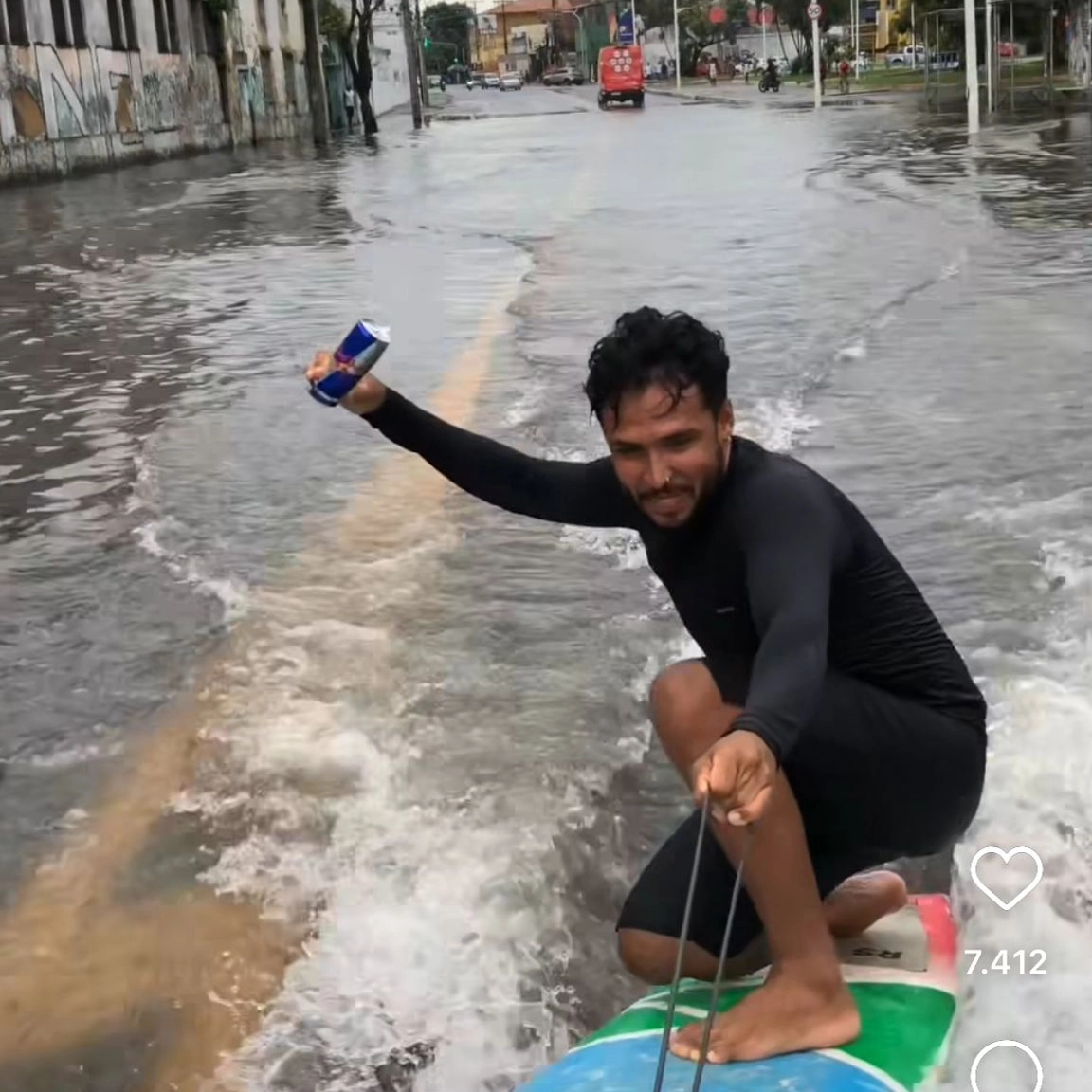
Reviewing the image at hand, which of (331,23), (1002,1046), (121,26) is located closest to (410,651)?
(1002,1046)

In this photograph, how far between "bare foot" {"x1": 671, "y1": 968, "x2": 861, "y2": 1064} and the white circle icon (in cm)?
32

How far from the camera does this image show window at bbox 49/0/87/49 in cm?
3388

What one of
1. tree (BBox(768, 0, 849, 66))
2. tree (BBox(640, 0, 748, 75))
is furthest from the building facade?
tree (BBox(640, 0, 748, 75))

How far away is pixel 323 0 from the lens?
193 ft

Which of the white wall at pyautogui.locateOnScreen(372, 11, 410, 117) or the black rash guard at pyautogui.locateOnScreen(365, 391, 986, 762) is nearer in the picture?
→ the black rash guard at pyautogui.locateOnScreen(365, 391, 986, 762)

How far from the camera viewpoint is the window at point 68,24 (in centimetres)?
3388

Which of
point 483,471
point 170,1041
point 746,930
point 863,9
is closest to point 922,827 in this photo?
point 746,930

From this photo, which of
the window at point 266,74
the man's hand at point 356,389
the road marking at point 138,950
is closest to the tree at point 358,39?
the window at point 266,74

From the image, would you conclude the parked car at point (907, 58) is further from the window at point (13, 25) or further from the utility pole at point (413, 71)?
the window at point (13, 25)

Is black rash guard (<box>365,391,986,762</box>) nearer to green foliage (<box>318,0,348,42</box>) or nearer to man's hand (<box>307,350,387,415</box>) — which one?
man's hand (<box>307,350,387,415</box>)

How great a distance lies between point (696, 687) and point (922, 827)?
1.57 ft

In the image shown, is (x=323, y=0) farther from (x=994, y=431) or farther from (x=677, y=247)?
(x=994, y=431)

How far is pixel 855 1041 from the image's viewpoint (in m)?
2.94

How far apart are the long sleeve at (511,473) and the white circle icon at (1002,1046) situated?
3.94 feet
